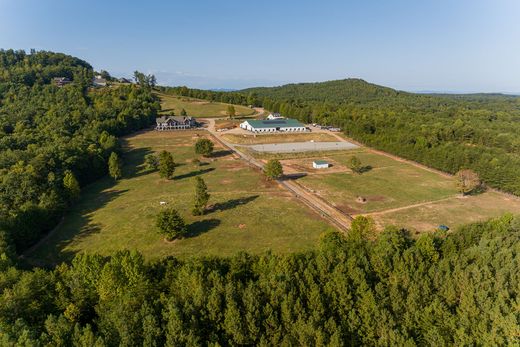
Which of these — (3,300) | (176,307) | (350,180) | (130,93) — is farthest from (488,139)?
(130,93)

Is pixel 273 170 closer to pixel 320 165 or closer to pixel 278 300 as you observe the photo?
pixel 320 165

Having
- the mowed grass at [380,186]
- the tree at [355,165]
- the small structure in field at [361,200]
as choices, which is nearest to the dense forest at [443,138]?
the mowed grass at [380,186]

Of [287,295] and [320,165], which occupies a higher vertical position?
[287,295]

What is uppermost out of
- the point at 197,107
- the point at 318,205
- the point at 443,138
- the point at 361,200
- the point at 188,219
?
the point at 197,107

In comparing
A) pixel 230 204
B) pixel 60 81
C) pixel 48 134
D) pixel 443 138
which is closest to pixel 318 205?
pixel 230 204

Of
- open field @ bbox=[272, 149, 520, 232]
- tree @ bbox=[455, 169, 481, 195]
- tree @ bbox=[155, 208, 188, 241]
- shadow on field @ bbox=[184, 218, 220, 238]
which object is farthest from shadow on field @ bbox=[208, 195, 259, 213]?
tree @ bbox=[455, 169, 481, 195]

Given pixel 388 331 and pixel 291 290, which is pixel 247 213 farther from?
pixel 388 331

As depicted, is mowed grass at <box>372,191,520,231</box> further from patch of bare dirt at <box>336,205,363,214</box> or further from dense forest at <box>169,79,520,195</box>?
dense forest at <box>169,79,520,195</box>
